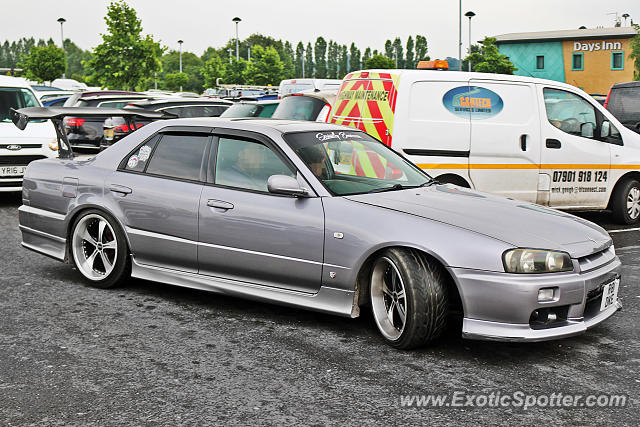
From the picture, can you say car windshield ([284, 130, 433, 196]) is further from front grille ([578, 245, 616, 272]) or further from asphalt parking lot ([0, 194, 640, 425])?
front grille ([578, 245, 616, 272])

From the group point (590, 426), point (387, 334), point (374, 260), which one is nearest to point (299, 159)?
point (374, 260)

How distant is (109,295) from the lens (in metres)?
5.97

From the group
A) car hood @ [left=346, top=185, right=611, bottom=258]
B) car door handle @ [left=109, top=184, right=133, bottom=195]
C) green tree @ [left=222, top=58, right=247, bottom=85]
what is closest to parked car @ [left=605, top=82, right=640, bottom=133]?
car hood @ [left=346, top=185, right=611, bottom=258]

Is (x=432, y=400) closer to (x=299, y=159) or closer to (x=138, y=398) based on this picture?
(x=138, y=398)

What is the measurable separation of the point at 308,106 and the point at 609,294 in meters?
6.81

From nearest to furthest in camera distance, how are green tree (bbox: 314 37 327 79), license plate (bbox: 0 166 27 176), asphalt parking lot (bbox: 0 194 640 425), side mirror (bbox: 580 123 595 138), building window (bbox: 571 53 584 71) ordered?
1. asphalt parking lot (bbox: 0 194 640 425)
2. side mirror (bbox: 580 123 595 138)
3. license plate (bbox: 0 166 27 176)
4. building window (bbox: 571 53 584 71)
5. green tree (bbox: 314 37 327 79)

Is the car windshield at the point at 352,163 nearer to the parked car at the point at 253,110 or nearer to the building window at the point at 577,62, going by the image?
the parked car at the point at 253,110

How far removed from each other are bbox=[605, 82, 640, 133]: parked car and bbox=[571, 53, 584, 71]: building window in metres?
49.5

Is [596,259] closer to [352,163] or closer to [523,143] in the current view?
[352,163]

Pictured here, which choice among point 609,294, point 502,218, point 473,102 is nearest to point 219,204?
point 502,218

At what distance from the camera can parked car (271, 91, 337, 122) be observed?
1082 centimetres

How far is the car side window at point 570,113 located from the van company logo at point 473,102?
2.61 ft

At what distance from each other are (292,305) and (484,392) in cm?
155

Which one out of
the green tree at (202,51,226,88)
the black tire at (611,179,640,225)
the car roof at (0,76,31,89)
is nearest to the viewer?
the black tire at (611,179,640,225)
